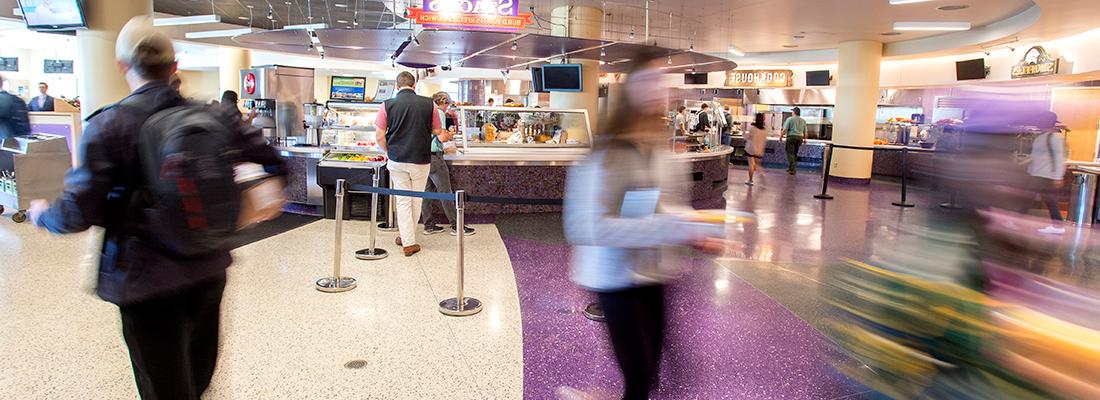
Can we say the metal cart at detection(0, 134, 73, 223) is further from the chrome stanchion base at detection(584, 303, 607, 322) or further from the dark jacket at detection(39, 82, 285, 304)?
the dark jacket at detection(39, 82, 285, 304)

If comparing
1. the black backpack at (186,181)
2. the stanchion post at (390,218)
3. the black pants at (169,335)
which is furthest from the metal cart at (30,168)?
the black backpack at (186,181)


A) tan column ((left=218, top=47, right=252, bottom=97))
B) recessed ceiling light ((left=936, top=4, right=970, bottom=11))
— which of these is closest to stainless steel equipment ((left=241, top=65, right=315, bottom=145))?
tan column ((left=218, top=47, right=252, bottom=97))

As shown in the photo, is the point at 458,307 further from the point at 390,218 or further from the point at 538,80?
the point at 538,80

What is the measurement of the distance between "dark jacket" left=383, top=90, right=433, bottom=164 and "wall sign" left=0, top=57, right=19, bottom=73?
2215 cm

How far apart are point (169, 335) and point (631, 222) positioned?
1.38 metres

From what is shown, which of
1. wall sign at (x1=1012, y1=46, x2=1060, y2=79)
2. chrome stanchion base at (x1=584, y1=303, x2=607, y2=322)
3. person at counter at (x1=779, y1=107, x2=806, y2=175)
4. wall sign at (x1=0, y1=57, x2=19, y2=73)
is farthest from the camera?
wall sign at (x1=0, y1=57, x2=19, y2=73)

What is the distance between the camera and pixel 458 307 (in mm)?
4074

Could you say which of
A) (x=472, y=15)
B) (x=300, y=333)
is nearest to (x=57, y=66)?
(x=472, y=15)

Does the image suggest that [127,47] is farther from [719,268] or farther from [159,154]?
[719,268]

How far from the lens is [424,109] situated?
5.59 meters

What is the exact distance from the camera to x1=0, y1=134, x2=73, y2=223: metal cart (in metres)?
6.43

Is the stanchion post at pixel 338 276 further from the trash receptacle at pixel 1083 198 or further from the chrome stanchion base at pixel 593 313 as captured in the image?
the trash receptacle at pixel 1083 198

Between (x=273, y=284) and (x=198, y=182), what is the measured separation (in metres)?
3.39

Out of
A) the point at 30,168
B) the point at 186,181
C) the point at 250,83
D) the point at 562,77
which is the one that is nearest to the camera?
the point at 186,181
